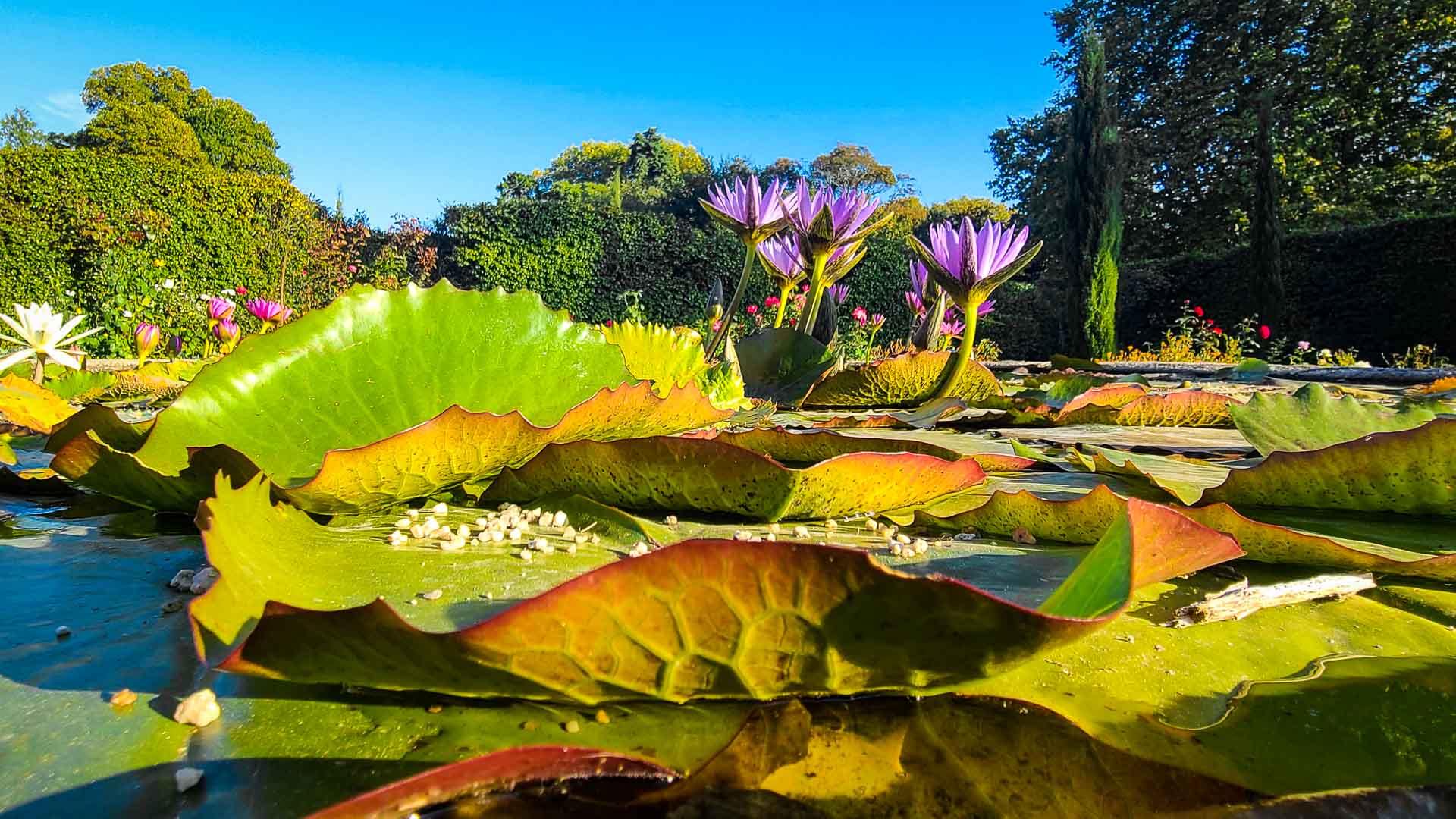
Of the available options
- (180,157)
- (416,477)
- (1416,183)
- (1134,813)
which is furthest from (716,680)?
(180,157)

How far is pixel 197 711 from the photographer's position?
0.31m

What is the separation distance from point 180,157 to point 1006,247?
29.4 m

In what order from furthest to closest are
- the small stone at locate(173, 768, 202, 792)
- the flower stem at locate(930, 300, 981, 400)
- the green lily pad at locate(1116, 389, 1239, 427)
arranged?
1. the flower stem at locate(930, 300, 981, 400)
2. the green lily pad at locate(1116, 389, 1239, 427)
3. the small stone at locate(173, 768, 202, 792)

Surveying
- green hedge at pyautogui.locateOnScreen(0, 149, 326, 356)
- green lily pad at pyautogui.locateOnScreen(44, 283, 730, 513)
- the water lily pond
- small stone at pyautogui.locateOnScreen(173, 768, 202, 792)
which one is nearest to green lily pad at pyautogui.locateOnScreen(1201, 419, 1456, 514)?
the water lily pond

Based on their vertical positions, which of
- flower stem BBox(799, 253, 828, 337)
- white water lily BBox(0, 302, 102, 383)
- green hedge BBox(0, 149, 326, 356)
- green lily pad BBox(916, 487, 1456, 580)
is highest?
green hedge BBox(0, 149, 326, 356)

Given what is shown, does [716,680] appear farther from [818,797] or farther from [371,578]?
[371,578]

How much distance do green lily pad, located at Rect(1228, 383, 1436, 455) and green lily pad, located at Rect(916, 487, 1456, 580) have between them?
0.31 metres

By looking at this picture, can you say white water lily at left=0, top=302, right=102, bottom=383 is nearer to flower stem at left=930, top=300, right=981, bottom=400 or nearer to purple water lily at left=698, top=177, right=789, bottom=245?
purple water lily at left=698, top=177, right=789, bottom=245

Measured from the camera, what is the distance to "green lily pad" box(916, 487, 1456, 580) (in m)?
0.47

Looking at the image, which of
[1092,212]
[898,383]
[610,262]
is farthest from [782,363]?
[610,262]

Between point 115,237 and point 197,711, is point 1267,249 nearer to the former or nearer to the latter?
point 197,711

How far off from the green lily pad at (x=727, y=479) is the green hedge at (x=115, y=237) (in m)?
9.01

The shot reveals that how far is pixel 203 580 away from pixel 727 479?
0.36 m

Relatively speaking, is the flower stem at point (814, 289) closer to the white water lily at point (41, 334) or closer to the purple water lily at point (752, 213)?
the purple water lily at point (752, 213)
